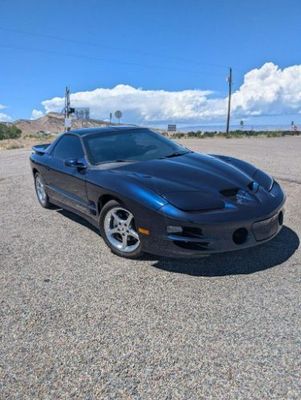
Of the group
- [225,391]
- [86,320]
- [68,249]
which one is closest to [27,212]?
[68,249]

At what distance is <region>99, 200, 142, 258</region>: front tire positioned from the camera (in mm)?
3941

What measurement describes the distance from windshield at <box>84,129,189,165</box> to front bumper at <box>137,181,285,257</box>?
1.32 metres

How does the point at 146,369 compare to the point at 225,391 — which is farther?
the point at 146,369

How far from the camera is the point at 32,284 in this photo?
3586mm

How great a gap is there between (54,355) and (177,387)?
82cm

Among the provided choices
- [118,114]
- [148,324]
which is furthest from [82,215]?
[118,114]

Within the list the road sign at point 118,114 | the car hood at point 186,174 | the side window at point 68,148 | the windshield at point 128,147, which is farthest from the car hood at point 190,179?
the road sign at point 118,114

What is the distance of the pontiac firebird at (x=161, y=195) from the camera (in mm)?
3479

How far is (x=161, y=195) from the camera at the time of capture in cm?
363

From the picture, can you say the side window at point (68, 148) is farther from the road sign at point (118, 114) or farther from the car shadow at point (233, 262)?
the road sign at point (118, 114)

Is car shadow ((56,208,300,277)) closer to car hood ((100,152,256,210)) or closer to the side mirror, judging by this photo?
car hood ((100,152,256,210))

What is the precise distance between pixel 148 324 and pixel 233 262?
131cm

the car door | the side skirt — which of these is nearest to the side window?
the car door

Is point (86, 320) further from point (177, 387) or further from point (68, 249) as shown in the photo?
point (68, 249)
